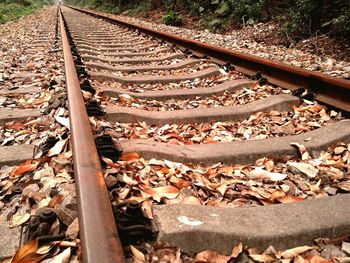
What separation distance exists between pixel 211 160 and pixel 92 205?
951 mm

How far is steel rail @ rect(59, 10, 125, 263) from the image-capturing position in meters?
1.17

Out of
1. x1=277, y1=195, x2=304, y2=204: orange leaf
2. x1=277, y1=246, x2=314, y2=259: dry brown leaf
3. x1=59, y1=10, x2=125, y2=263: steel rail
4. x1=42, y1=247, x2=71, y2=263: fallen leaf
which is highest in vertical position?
x1=59, y1=10, x2=125, y2=263: steel rail

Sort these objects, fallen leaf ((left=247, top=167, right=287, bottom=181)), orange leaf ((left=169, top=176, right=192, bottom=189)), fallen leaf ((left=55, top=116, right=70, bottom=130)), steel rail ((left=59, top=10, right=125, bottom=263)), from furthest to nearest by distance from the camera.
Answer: fallen leaf ((left=55, top=116, right=70, bottom=130)), fallen leaf ((left=247, top=167, right=287, bottom=181)), orange leaf ((left=169, top=176, right=192, bottom=189)), steel rail ((left=59, top=10, right=125, bottom=263))

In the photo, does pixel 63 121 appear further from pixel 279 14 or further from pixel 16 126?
pixel 279 14

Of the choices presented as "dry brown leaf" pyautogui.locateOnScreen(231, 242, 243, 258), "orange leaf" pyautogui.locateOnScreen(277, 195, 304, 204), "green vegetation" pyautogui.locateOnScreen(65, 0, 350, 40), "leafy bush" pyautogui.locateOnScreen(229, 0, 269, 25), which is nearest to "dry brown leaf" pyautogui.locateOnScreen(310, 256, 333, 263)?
"dry brown leaf" pyautogui.locateOnScreen(231, 242, 243, 258)

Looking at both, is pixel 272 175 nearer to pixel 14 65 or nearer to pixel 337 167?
pixel 337 167

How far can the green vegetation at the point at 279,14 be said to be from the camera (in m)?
6.72

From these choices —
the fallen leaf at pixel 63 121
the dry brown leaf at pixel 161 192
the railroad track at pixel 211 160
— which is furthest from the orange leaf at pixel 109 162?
the fallen leaf at pixel 63 121

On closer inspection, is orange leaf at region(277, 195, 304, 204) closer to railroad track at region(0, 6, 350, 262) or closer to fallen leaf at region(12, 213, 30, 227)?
railroad track at region(0, 6, 350, 262)

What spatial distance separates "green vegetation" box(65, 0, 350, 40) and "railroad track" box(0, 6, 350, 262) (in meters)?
3.52

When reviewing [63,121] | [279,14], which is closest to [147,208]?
[63,121]

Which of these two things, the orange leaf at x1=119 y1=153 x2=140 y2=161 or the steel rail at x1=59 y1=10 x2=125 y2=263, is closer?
the steel rail at x1=59 y1=10 x2=125 y2=263

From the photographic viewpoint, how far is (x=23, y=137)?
254 cm

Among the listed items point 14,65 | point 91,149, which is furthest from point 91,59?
point 91,149
